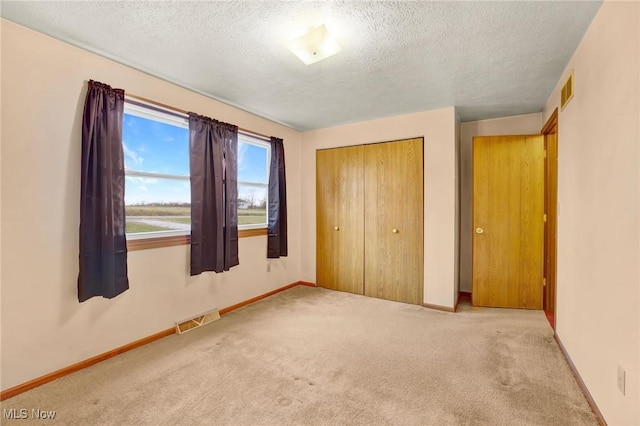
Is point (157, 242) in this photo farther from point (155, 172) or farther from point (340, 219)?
point (340, 219)

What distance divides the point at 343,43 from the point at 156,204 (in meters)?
2.22

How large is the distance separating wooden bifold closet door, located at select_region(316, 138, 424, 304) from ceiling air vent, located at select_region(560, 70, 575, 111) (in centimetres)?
140

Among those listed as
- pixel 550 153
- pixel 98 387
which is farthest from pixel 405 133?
pixel 98 387

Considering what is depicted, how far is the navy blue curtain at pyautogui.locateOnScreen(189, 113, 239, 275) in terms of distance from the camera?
2928 millimetres

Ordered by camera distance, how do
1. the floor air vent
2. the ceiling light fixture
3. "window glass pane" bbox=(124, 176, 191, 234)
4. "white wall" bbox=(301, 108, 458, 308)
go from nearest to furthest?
the ceiling light fixture → "window glass pane" bbox=(124, 176, 191, 234) → the floor air vent → "white wall" bbox=(301, 108, 458, 308)

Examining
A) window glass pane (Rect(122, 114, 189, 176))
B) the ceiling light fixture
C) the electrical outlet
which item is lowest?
the electrical outlet

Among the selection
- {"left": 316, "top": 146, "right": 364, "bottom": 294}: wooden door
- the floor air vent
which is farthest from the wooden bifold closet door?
the floor air vent

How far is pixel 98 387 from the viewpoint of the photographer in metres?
1.98

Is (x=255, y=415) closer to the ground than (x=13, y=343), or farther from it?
closer to the ground

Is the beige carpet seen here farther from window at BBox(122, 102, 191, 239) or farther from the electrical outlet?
window at BBox(122, 102, 191, 239)

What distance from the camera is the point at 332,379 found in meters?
2.08

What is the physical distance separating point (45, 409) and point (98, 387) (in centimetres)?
27

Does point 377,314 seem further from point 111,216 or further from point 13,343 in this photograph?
point 13,343

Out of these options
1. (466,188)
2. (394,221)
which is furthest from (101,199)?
(466,188)
